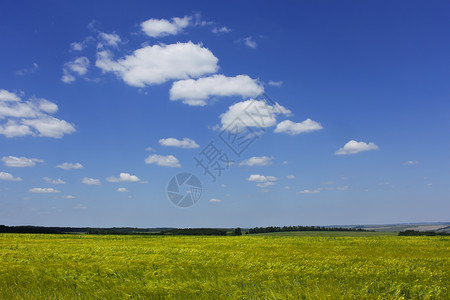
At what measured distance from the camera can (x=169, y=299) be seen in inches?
215

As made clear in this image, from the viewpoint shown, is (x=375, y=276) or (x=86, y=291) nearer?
(x=86, y=291)

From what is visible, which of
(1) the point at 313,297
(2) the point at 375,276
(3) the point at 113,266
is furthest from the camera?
(3) the point at 113,266

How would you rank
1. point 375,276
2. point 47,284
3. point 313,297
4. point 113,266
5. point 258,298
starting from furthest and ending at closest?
point 113,266 → point 375,276 → point 47,284 → point 258,298 → point 313,297

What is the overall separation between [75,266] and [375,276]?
814 centimetres

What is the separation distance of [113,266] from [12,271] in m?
2.49

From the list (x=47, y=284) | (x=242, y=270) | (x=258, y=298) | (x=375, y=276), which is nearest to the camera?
(x=258, y=298)

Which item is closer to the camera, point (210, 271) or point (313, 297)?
point (313, 297)

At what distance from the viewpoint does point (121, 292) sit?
5.77 m

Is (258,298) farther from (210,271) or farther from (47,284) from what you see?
(47,284)

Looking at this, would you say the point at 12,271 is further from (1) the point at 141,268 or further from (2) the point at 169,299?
(2) the point at 169,299

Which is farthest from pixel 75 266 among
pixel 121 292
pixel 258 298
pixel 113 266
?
pixel 258 298

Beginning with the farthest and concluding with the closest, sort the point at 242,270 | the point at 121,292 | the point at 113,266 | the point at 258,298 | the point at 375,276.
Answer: the point at 113,266, the point at 242,270, the point at 375,276, the point at 121,292, the point at 258,298

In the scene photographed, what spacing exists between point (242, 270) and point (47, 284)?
4648 mm

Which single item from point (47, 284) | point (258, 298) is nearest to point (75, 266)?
point (47, 284)
